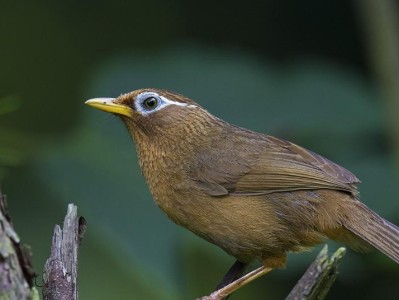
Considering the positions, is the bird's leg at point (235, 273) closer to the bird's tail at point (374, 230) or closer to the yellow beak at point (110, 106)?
the bird's tail at point (374, 230)

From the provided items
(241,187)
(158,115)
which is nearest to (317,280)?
(241,187)

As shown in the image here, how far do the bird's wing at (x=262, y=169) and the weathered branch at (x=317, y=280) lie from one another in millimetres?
988

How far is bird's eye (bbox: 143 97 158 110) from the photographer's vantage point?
5.39 m

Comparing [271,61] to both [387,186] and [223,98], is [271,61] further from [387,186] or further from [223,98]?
[387,186]

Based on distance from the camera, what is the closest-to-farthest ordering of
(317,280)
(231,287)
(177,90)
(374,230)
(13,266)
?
(13,266) < (317,280) < (231,287) < (374,230) < (177,90)

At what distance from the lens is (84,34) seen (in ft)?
25.8

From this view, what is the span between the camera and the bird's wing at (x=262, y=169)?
5195mm

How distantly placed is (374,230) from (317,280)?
1.05 metres

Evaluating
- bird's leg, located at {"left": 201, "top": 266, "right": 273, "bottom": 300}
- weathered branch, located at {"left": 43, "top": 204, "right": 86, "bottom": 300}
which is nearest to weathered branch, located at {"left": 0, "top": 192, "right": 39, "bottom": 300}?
weathered branch, located at {"left": 43, "top": 204, "right": 86, "bottom": 300}

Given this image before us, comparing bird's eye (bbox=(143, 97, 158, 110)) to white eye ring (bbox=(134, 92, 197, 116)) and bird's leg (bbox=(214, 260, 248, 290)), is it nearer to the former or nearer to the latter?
white eye ring (bbox=(134, 92, 197, 116))

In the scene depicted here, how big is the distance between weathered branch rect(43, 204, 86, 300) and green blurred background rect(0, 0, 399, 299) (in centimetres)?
193

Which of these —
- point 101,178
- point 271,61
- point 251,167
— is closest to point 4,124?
point 101,178

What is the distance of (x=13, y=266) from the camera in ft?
11.0

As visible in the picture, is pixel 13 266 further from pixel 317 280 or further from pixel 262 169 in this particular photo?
pixel 262 169
